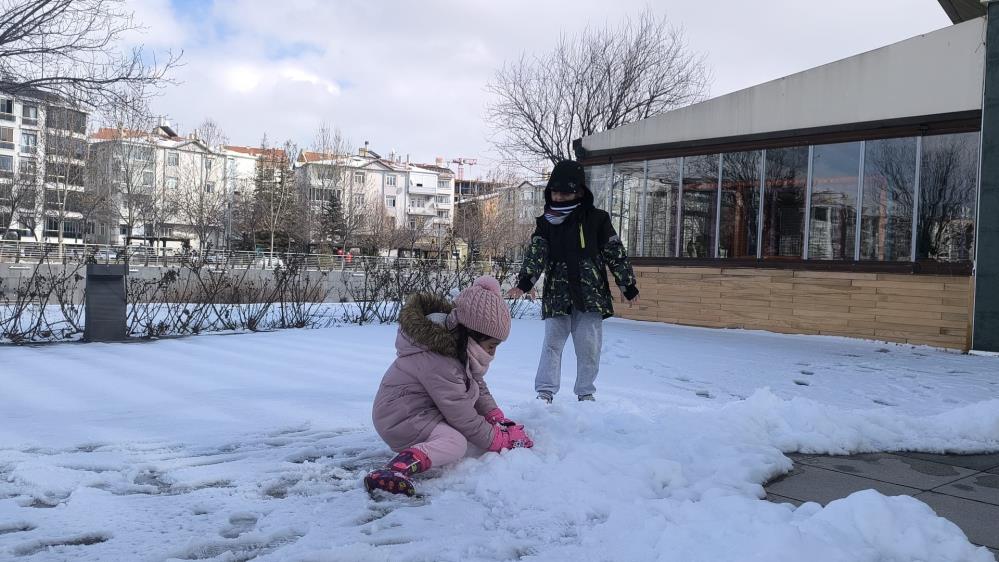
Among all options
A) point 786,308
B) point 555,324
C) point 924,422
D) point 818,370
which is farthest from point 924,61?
point 555,324

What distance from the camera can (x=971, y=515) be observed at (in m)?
3.12

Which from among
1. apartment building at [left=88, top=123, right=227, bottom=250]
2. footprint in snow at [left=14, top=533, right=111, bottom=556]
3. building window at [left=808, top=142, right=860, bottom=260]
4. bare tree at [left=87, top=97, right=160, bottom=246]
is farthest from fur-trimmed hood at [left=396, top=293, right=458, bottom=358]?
bare tree at [left=87, top=97, right=160, bottom=246]

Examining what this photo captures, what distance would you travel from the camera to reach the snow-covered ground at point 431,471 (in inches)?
103

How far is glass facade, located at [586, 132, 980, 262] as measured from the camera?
9.93 m

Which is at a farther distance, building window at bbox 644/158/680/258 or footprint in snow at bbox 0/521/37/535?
building window at bbox 644/158/680/258

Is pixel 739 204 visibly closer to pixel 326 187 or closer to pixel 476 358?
pixel 476 358

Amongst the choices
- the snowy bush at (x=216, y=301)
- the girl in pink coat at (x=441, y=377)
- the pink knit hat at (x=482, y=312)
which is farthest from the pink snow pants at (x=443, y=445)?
the snowy bush at (x=216, y=301)

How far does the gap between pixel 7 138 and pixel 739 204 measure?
6532cm

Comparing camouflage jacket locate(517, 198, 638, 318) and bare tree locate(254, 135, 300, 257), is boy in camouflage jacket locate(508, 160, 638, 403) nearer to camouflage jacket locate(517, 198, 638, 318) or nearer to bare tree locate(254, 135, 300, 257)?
camouflage jacket locate(517, 198, 638, 318)

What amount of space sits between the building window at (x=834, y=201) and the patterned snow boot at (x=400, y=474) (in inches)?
365

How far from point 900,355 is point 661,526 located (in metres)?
7.99

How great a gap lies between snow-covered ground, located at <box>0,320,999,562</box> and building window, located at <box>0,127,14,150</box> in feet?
211

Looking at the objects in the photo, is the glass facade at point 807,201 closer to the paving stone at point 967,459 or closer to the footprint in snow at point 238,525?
the paving stone at point 967,459

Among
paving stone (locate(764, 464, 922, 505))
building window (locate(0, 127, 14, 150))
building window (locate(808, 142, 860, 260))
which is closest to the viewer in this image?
paving stone (locate(764, 464, 922, 505))
